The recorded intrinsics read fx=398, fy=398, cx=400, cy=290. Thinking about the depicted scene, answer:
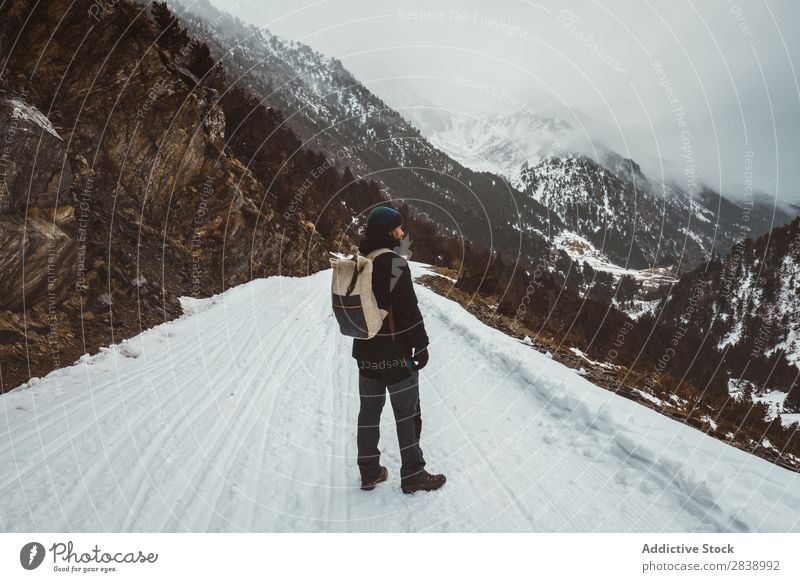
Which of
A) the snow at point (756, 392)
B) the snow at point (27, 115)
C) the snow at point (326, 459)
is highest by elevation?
the snow at point (756, 392)

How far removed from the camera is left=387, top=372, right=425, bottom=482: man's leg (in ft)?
10.2

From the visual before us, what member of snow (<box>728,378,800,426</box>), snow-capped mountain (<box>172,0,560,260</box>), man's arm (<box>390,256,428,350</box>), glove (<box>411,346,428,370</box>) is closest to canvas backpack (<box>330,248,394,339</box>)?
man's arm (<box>390,256,428,350</box>)

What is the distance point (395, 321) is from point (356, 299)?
35 cm

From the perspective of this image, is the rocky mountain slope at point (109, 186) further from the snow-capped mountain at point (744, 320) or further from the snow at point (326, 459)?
the snow-capped mountain at point (744, 320)

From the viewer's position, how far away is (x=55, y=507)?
9.00 feet

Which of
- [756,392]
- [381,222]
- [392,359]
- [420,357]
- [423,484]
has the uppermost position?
[756,392]

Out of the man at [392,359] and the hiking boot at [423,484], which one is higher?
the man at [392,359]

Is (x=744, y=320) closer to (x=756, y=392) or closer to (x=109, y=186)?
(x=756, y=392)

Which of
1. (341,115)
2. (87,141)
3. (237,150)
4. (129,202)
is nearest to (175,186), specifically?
(129,202)

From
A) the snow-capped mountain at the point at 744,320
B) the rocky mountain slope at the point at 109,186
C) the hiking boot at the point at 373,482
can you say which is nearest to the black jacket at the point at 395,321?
the hiking boot at the point at 373,482

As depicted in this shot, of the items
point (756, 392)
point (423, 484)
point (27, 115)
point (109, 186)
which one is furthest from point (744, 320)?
point (27, 115)

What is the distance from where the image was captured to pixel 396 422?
3.16 m

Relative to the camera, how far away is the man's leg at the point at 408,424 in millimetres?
3104

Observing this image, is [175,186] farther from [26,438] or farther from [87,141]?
[26,438]
